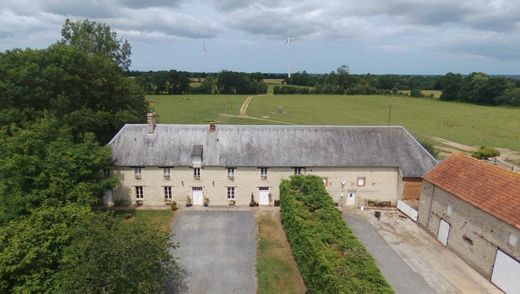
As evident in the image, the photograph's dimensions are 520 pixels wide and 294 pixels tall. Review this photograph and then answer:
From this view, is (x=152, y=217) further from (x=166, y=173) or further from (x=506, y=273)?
(x=506, y=273)

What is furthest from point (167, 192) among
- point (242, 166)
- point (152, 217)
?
point (242, 166)

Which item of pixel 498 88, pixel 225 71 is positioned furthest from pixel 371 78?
pixel 225 71

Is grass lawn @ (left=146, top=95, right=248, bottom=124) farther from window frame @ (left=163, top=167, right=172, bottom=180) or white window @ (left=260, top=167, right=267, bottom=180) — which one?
white window @ (left=260, top=167, right=267, bottom=180)

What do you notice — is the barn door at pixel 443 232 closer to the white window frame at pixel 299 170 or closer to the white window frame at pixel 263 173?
the white window frame at pixel 299 170

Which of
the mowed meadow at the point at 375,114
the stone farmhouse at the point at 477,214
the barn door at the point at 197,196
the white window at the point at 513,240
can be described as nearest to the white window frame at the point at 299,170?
the barn door at the point at 197,196

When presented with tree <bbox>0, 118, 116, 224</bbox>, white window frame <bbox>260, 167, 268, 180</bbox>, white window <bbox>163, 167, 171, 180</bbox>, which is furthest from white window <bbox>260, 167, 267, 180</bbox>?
tree <bbox>0, 118, 116, 224</bbox>

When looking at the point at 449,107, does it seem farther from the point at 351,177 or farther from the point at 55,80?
the point at 55,80
